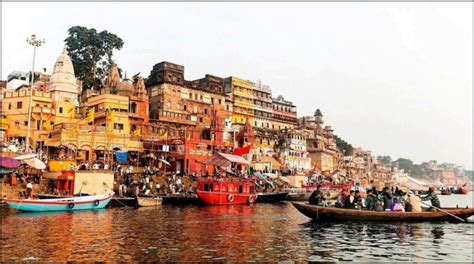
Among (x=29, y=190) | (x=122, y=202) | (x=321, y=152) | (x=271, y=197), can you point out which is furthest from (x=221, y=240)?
(x=321, y=152)

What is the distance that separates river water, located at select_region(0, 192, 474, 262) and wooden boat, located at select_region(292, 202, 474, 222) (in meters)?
0.36

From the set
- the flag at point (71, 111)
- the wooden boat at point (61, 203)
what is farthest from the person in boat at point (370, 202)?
the flag at point (71, 111)

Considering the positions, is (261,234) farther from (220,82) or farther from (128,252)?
(220,82)

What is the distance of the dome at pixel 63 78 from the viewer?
5659 centimetres

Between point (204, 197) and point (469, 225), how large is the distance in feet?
70.4

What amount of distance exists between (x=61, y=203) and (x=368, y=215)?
64.2 ft

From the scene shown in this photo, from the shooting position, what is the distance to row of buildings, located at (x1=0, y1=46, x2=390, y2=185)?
163 ft

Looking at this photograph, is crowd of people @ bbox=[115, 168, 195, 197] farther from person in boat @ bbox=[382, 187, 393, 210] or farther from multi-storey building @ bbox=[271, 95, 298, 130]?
multi-storey building @ bbox=[271, 95, 298, 130]

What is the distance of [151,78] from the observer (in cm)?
7025

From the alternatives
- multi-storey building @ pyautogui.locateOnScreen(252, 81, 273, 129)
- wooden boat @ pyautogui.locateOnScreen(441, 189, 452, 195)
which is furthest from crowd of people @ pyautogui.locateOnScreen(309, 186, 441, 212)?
wooden boat @ pyautogui.locateOnScreen(441, 189, 452, 195)

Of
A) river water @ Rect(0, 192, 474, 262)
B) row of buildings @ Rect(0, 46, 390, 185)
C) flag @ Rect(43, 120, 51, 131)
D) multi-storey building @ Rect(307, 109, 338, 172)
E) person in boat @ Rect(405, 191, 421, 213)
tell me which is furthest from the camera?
multi-storey building @ Rect(307, 109, 338, 172)

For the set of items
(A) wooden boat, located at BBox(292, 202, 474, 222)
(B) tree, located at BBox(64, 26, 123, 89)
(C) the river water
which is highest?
(B) tree, located at BBox(64, 26, 123, 89)

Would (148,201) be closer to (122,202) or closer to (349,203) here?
(122,202)

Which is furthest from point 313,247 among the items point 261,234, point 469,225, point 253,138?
point 253,138
